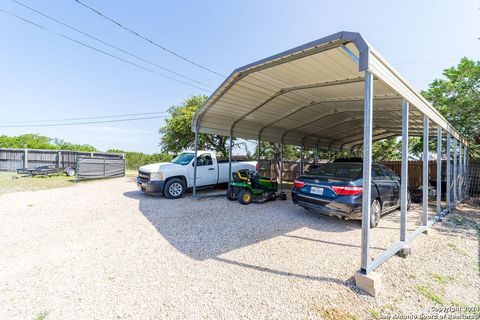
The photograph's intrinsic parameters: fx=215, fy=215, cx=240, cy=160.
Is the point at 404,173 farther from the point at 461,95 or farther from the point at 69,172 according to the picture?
the point at 69,172

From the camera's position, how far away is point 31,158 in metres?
16.0

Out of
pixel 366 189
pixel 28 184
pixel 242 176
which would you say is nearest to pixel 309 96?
pixel 242 176

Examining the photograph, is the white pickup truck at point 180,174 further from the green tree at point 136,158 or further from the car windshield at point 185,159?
the green tree at point 136,158

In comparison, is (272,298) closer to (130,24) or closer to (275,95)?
(275,95)

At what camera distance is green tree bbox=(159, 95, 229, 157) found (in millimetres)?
14703

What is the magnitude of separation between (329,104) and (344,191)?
13.1ft

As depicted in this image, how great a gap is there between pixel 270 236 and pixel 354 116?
7250 mm

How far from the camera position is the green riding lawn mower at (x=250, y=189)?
7.06 metres

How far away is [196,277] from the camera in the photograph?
2.74m

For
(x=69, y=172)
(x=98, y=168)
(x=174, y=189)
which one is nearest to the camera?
(x=174, y=189)

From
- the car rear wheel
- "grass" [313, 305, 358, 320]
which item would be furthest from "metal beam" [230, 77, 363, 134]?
"grass" [313, 305, 358, 320]

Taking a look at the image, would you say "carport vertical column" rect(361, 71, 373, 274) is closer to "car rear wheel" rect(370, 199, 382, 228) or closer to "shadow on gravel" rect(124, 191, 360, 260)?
"shadow on gravel" rect(124, 191, 360, 260)

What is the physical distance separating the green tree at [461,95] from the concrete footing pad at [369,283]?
33.9ft

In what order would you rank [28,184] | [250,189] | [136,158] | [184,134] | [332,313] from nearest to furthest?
[332,313], [250,189], [28,184], [184,134], [136,158]
